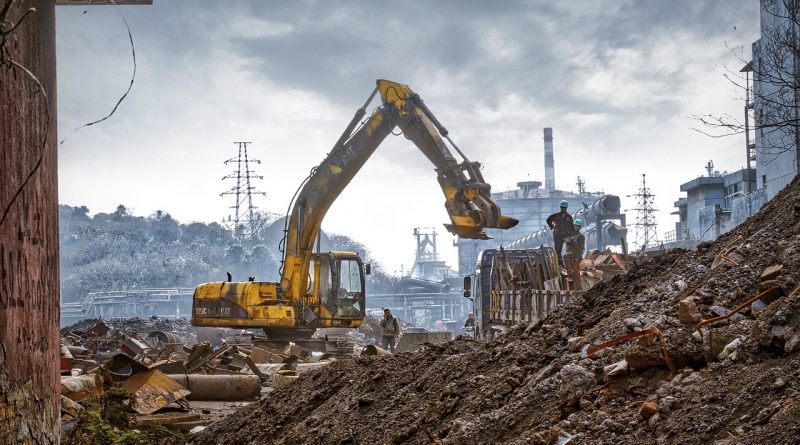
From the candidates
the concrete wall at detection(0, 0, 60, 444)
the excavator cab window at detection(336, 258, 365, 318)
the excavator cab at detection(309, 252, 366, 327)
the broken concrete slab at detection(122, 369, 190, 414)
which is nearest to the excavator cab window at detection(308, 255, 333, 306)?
the excavator cab at detection(309, 252, 366, 327)

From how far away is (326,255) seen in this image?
19.2 meters

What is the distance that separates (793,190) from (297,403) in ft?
16.0

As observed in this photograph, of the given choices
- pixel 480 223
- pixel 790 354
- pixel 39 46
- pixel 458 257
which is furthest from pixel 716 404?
pixel 458 257

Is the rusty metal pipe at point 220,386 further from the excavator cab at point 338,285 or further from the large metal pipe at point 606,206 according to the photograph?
the large metal pipe at point 606,206

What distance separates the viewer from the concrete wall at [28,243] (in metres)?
3.07

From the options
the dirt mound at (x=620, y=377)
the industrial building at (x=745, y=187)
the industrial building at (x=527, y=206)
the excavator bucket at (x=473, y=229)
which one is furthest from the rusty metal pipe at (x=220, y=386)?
the industrial building at (x=527, y=206)

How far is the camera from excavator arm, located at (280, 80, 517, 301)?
1638 cm

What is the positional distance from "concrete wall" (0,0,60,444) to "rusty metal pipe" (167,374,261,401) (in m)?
8.48

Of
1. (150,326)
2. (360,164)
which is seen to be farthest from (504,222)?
(150,326)

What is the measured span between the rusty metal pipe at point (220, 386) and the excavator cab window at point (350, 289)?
7238mm

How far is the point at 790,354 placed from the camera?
13.3 feet

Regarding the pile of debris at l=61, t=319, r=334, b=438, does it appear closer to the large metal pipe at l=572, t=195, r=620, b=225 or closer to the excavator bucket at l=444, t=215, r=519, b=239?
the excavator bucket at l=444, t=215, r=519, b=239

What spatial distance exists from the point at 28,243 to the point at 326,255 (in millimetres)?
16052

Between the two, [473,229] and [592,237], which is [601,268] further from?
[592,237]
